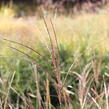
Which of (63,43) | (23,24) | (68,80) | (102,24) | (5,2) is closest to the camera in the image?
(68,80)

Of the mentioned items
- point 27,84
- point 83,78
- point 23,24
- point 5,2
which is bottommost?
point 5,2

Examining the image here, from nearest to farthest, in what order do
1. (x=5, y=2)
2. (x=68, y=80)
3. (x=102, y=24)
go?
1. (x=68, y=80)
2. (x=102, y=24)
3. (x=5, y=2)

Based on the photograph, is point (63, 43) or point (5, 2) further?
point (5, 2)

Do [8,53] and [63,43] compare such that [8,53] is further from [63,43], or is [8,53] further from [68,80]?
[68,80]

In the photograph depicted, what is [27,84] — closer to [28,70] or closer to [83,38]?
[28,70]

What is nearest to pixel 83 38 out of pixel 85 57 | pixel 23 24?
pixel 85 57

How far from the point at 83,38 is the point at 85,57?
0.49 meters

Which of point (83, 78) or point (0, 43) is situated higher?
point (83, 78)

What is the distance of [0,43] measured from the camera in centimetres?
394

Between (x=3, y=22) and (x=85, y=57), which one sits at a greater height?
(x=85, y=57)

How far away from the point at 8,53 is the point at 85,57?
2.45 feet

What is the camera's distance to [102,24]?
6102mm

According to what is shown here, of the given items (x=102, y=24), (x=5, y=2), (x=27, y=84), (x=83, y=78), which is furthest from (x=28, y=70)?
(x=5, y=2)

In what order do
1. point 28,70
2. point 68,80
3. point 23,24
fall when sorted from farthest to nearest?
1. point 23,24
2. point 28,70
3. point 68,80
